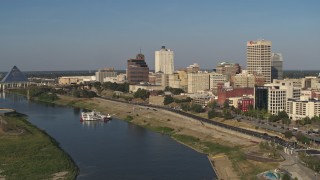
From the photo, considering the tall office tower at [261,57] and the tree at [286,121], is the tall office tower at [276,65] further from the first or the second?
the tree at [286,121]

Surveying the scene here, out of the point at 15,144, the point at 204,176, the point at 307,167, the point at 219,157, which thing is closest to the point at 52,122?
the point at 15,144

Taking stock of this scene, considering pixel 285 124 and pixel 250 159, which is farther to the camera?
pixel 285 124

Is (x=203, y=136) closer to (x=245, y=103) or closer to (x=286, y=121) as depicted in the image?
(x=286, y=121)

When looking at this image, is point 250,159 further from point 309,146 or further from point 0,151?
point 0,151

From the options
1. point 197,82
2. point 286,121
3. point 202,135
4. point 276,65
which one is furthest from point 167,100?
point 276,65

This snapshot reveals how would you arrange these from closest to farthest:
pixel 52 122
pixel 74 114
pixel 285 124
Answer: pixel 285 124, pixel 52 122, pixel 74 114

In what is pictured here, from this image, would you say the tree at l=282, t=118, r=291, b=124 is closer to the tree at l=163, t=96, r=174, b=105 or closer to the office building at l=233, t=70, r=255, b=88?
the tree at l=163, t=96, r=174, b=105

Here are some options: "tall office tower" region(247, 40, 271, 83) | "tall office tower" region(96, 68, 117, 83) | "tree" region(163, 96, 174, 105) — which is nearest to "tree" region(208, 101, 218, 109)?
"tree" region(163, 96, 174, 105)
